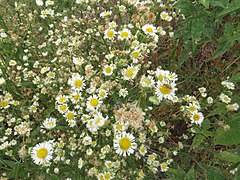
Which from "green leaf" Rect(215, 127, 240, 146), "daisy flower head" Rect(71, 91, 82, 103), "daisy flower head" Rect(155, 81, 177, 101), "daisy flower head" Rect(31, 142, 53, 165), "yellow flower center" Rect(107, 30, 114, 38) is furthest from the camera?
"yellow flower center" Rect(107, 30, 114, 38)

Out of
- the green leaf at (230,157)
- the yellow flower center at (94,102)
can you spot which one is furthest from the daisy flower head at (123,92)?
the green leaf at (230,157)

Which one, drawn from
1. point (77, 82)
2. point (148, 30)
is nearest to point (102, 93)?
point (77, 82)

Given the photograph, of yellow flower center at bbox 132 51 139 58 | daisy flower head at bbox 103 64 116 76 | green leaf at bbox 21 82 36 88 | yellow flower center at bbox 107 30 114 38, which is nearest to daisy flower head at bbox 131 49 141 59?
yellow flower center at bbox 132 51 139 58

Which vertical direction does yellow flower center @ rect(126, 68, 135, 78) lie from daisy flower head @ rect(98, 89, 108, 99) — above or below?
above

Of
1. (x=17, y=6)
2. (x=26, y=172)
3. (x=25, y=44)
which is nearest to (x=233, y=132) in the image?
(x=26, y=172)

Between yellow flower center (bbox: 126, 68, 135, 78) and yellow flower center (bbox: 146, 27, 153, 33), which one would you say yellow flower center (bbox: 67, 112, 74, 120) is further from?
yellow flower center (bbox: 146, 27, 153, 33)

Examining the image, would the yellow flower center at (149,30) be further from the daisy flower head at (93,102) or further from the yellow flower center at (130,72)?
the daisy flower head at (93,102)

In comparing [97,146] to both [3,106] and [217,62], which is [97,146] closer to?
[3,106]

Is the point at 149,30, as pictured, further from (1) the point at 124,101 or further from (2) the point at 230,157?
(2) the point at 230,157

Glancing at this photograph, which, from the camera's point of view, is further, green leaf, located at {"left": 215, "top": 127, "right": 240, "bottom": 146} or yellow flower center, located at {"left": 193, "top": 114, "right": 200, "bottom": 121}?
yellow flower center, located at {"left": 193, "top": 114, "right": 200, "bottom": 121}

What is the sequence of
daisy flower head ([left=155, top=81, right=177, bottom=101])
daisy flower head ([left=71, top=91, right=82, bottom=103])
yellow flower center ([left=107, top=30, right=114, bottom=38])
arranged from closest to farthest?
1. daisy flower head ([left=155, top=81, right=177, bottom=101])
2. daisy flower head ([left=71, top=91, right=82, bottom=103])
3. yellow flower center ([left=107, top=30, right=114, bottom=38])
